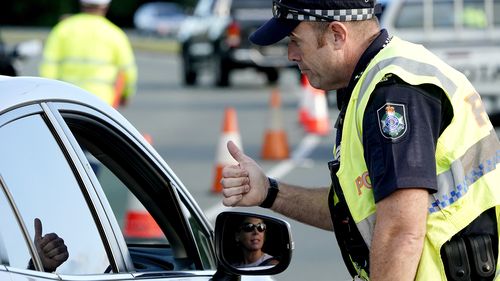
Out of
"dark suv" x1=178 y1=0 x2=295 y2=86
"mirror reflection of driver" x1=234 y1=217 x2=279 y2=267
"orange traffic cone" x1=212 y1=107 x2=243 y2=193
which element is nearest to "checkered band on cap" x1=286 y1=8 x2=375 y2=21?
"mirror reflection of driver" x1=234 y1=217 x2=279 y2=267

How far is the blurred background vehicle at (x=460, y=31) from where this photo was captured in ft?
57.6

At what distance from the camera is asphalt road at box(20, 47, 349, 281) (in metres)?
10.8

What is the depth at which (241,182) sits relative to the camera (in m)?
4.25

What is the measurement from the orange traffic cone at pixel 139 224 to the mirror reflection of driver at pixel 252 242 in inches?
53.7

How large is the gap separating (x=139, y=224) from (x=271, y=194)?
3066 mm

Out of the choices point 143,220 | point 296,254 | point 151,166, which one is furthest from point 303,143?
point 151,166

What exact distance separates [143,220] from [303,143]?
13217 millimetres

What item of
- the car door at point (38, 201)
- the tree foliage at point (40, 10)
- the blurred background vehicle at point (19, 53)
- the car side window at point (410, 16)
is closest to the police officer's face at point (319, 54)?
the car door at point (38, 201)

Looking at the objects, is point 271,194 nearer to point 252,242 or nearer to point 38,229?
point 252,242

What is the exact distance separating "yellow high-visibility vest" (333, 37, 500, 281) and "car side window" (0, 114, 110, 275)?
0.64m

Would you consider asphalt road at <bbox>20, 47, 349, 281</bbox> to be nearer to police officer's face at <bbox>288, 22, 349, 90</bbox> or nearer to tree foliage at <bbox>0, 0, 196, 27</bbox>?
police officer's face at <bbox>288, 22, 349, 90</bbox>

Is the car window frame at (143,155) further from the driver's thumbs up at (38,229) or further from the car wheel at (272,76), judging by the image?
the car wheel at (272,76)

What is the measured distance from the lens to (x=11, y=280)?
3.14 metres

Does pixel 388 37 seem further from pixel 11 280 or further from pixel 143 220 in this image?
pixel 143 220
